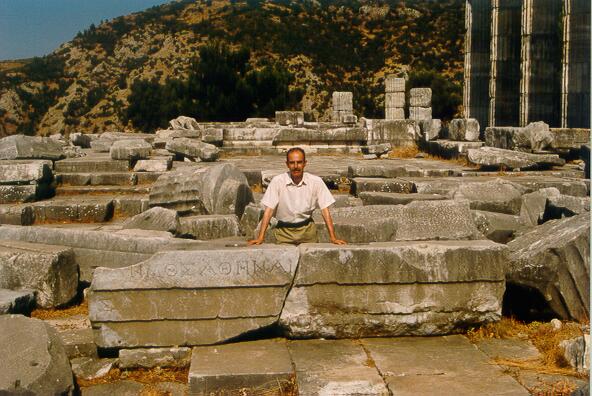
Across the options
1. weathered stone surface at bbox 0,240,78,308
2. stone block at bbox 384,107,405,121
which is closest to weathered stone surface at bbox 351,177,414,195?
weathered stone surface at bbox 0,240,78,308

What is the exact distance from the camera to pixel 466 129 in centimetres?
1861

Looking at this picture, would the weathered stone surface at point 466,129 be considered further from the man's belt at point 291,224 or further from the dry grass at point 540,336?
the dry grass at point 540,336

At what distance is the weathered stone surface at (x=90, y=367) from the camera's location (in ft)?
20.1

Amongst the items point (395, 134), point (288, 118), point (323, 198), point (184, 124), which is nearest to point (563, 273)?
point (323, 198)

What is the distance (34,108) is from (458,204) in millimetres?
60520

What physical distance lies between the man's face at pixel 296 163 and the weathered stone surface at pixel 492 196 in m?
3.41

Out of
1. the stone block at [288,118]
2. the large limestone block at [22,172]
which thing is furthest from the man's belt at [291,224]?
the stone block at [288,118]

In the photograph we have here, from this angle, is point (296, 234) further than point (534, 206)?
No

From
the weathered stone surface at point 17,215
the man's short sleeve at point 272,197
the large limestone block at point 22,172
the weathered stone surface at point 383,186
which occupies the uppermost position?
the man's short sleeve at point 272,197

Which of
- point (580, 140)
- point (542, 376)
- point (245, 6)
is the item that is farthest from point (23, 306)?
point (245, 6)

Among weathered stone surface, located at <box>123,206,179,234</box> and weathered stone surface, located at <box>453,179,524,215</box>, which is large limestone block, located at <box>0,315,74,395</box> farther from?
weathered stone surface, located at <box>453,179,524,215</box>

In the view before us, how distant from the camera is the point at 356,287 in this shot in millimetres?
6465

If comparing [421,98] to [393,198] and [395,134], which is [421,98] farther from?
[393,198]

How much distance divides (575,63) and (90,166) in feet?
40.6
